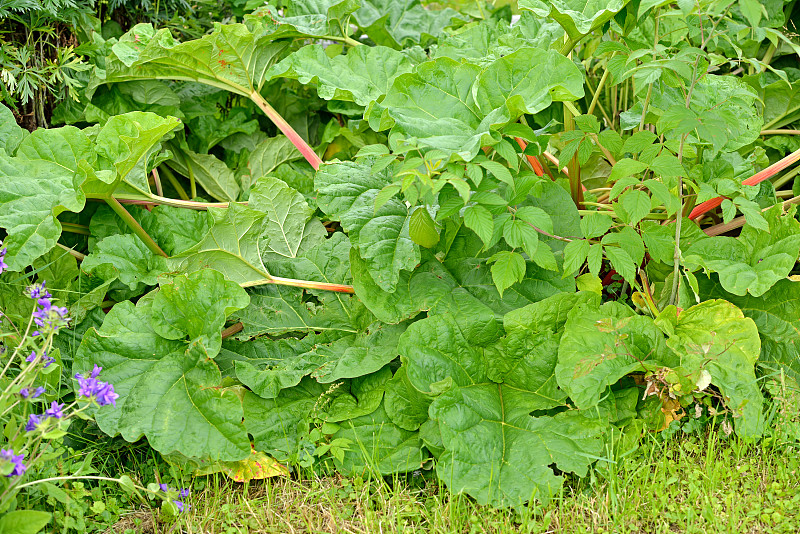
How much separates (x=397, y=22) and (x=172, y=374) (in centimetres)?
194

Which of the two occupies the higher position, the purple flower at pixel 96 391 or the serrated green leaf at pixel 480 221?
the serrated green leaf at pixel 480 221

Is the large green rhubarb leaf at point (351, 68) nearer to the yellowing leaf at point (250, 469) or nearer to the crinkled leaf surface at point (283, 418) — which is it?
the crinkled leaf surface at point (283, 418)

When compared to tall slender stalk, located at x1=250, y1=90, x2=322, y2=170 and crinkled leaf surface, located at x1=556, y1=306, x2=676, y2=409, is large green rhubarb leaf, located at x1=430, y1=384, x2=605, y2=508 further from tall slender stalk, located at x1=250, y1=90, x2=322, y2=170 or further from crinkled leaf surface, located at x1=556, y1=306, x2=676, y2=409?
tall slender stalk, located at x1=250, y1=90, x2=322, y2=170

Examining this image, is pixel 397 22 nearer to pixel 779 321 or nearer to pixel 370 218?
pixel 370 218

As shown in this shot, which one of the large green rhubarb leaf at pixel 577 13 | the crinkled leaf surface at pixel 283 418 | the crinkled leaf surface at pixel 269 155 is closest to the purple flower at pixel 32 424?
the crinkled leaf surface at pixel 283 418

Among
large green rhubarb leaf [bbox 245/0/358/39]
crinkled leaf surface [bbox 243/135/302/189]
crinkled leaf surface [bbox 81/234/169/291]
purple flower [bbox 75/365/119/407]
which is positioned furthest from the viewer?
crinkled leaf surface [bbox 243/135/302/189]

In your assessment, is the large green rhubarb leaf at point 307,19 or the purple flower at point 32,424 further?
the large green rhubarb leaf at point 307,19

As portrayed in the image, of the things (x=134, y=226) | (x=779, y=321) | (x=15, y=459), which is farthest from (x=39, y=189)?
(x=779, y=321)

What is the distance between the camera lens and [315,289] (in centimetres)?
245

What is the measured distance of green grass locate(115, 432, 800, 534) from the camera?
5.66ft

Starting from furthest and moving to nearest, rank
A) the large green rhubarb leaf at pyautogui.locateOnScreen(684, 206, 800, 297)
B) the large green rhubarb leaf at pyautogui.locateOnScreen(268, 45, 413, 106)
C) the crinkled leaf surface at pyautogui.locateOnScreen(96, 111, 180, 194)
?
the large green rhubarb leaf at pyautogui.locateOnScreen(268, 45, 413, 106) < the crinkled leaf surface at pyautogui.locateOnScreen(96, 111, 180, 194) < the large green rhubarb leaf at pyautogui.locateOnScreen(684, 206, 800, 297)

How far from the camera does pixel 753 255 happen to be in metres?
2.17

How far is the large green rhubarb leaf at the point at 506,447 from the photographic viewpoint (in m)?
1.81

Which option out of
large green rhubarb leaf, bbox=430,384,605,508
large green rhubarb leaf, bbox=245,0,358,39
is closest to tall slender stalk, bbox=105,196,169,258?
large green rhubarb leaf, bbox=245,0,358,39
